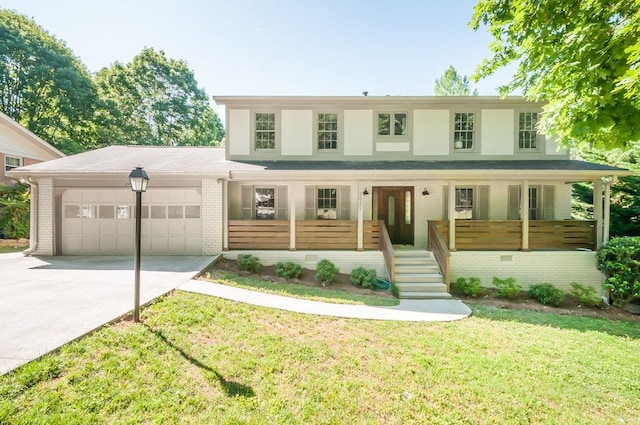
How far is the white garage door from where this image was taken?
967cm

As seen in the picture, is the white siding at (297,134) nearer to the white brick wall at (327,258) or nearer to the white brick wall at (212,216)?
the white brick wall at (212,216)

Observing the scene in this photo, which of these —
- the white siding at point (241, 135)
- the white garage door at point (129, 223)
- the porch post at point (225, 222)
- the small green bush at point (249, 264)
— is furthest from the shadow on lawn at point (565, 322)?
the white siding at point (241, 135)

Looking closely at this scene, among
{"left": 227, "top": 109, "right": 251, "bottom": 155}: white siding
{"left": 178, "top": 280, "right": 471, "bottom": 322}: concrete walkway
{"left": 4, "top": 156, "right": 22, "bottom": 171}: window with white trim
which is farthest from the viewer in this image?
{"left": 4, "top": 156, "right": 22, "bottom": 171}: window with white trim

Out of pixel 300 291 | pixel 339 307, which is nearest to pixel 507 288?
pixel 339 307

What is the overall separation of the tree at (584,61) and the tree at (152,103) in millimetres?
30704

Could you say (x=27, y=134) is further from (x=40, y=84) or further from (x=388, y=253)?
(x=388, y=253)

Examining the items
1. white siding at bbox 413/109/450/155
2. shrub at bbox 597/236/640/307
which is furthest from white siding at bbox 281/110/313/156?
shrub at bbox 597/236/640/307

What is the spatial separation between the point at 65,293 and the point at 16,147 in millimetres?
16482

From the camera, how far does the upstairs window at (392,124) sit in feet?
35.3

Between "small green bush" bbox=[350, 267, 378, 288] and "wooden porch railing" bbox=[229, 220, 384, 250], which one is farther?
"wooden porch railing" bbox=[229, 220, 384, 250]

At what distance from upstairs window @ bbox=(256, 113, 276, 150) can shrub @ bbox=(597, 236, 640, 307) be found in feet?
39.4

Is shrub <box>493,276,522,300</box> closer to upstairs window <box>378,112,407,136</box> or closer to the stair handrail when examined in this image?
the stair handrail

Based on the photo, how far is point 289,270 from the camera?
8.57 metres

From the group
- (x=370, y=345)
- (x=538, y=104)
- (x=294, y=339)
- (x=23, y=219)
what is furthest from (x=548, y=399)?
(x=23, y=219)
